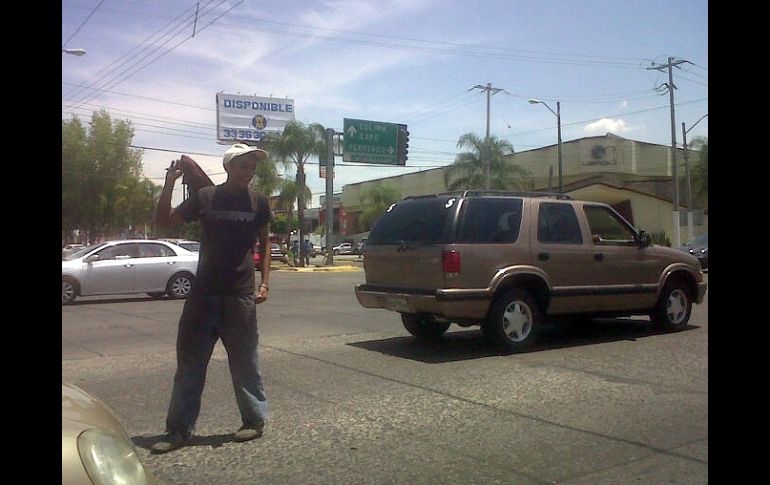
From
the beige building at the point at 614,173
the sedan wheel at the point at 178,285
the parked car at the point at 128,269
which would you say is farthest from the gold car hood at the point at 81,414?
the beige building at the point at 614,173

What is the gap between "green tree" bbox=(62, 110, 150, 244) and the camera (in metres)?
24.7

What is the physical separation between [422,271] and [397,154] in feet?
92.8

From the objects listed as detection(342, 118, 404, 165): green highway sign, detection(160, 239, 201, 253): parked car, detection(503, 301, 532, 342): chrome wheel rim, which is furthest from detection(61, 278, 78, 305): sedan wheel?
detection(342, 118, 404, 165): green highway sign

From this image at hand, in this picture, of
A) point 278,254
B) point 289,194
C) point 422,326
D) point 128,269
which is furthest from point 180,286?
point 289,194

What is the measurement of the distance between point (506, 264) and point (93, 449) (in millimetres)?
6241

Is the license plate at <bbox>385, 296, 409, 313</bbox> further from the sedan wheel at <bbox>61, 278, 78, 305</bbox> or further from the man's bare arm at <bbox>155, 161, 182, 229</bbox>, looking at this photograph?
the sedan wheel at <bbox>61, 278, 78, 305</bbox>

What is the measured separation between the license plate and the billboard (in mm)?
44408

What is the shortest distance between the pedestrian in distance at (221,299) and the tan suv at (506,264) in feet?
10.4

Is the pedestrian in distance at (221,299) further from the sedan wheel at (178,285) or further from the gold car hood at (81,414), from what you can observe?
the sedan wheel at (178,285)

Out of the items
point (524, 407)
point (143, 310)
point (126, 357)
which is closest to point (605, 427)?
point (524, 407)

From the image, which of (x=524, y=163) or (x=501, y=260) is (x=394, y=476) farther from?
(x=524, y=163)

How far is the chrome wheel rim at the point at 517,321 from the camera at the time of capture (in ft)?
27.0

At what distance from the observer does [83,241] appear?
1272 inches
